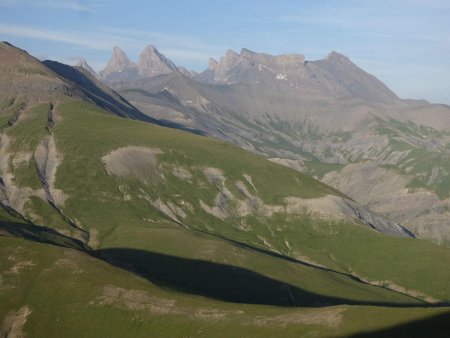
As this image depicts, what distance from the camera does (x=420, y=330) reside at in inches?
4149

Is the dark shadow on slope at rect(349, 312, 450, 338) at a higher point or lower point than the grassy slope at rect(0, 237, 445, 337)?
higher

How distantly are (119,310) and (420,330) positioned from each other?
64238 mm

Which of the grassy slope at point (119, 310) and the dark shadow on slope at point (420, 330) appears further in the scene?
the grassy slope at point (119, 310)

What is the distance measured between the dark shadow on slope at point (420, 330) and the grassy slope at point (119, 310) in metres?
2.84

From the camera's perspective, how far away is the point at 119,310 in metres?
137

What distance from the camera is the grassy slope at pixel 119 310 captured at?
119312mm

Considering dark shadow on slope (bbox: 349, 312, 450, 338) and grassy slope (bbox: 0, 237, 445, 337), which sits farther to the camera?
grassy slope (bbox: 0, 237, 445, 337)

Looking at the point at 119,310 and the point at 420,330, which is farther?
the point at 119,310

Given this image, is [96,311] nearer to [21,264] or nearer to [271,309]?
[21,264]

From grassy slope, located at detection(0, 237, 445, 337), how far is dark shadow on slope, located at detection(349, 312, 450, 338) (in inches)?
112

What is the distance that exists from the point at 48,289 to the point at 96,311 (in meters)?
15.9

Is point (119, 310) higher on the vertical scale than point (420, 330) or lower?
lower

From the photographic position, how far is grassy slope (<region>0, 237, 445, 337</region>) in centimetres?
11931

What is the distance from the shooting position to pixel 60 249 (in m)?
163
